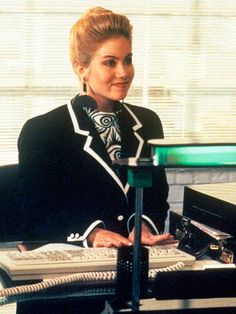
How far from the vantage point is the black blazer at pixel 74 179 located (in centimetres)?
204

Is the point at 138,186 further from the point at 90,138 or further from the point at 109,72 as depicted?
the point at 109,72

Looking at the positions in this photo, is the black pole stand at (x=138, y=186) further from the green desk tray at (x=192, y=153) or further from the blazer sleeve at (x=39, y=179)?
the blazer sleeve at (x=39, y=179)

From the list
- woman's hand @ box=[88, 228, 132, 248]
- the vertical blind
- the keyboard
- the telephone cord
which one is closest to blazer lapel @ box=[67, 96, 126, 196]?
woman's hand @ box=[88, 228, 132, 248]

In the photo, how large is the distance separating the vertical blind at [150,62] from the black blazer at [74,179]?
112 centimetres

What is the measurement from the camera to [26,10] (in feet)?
10.5

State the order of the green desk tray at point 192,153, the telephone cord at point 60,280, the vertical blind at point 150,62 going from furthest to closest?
the vertical blind at point 150,62, the telephone cord at point 60,280, the green desk tray at point 192,153

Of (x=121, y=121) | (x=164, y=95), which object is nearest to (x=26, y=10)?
(x=164, y=95)

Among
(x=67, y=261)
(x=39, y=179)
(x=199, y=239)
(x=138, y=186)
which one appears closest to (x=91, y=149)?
(x=39, y=179)

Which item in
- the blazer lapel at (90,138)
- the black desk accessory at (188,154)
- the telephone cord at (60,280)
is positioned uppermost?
the black desk accessory at (188,154)

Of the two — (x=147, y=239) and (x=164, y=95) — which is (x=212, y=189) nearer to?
(x=147, y=239)

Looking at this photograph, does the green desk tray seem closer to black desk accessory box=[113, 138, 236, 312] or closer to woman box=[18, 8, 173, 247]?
black desk accessory box=[113, 138, 236, 312]

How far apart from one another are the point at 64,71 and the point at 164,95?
489 millimetres

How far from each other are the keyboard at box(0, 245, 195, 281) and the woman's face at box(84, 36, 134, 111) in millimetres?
750

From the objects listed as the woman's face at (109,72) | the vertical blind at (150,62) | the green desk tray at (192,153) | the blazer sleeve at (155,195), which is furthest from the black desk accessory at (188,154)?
the vertical blind at (150,62)
